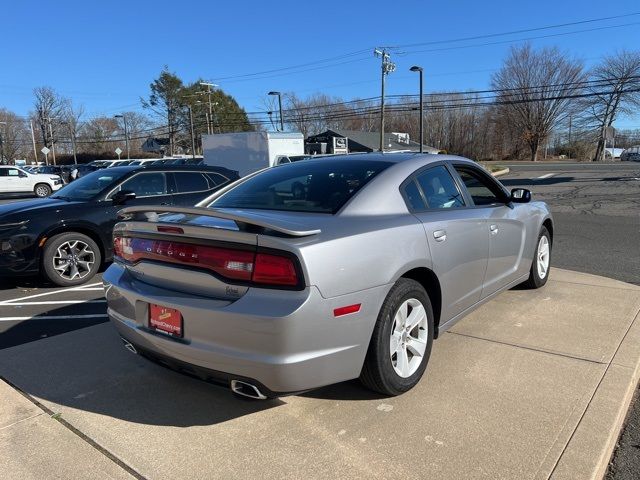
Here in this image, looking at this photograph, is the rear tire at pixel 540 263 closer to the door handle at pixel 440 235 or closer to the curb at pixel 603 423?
the curb at pixel 603 423

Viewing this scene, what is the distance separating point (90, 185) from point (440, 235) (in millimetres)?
5604

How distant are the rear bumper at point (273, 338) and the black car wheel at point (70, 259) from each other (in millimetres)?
4051

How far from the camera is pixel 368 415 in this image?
118 inches

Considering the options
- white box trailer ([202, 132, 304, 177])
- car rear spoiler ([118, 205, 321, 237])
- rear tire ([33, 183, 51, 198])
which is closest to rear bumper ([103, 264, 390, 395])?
car rear spoiler ([118, 205, 321, 237])

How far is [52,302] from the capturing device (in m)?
5.63

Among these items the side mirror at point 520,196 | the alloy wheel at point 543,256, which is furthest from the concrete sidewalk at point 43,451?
the alloy wheel at point 543,256

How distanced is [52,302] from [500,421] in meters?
4.83

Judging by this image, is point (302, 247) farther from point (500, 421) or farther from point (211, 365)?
point (500, 421)

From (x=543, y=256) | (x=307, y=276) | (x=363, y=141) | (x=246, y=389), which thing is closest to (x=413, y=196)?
(x=307, y=276)

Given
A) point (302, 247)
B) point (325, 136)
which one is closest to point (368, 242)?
point (302, 247)

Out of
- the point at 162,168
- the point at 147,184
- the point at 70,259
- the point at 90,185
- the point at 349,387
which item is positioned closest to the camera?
the point at 349,387

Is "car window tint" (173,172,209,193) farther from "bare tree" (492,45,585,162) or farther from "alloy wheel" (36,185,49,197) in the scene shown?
"bare tree" (492,45,585,162)

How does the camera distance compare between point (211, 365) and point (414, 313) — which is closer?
point (211, 365)

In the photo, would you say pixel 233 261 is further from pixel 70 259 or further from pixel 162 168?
pixel 162 168
